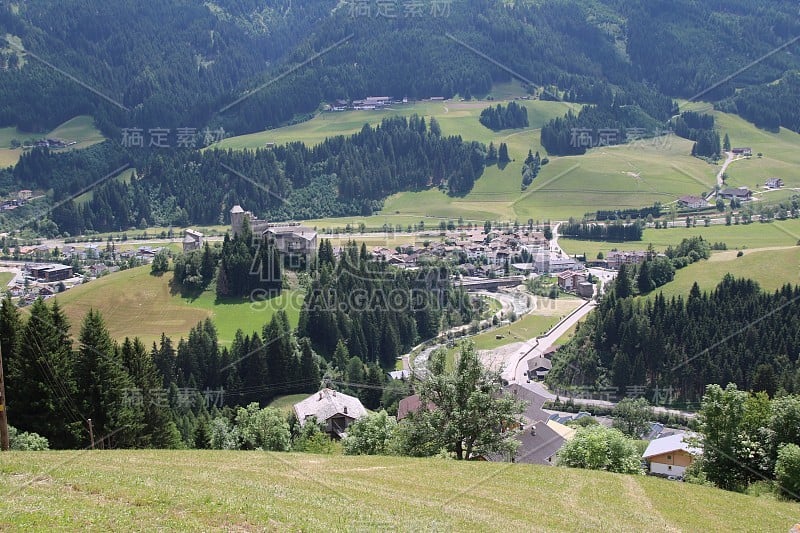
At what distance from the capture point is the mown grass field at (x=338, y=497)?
19656 millimetres

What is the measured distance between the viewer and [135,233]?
574ft

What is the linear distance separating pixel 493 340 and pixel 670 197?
288 ft

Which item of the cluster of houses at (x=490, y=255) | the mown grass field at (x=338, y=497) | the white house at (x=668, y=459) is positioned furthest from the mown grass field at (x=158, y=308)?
the mown grass field at (x=338, y=497)

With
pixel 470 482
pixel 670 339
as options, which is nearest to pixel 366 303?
pixel 670 339

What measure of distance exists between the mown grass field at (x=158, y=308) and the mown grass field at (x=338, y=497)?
5545 centimetres

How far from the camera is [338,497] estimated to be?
23.4 metres

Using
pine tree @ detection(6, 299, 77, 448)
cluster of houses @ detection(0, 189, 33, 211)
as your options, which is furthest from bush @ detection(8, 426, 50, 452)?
cluster of houses @ detection(0, 189, 33, 211)

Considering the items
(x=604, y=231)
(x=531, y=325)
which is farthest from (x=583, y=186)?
(x=531, y=325)

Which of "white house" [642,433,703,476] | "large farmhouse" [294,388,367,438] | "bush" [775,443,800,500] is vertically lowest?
"white house" [642,433,703,476]

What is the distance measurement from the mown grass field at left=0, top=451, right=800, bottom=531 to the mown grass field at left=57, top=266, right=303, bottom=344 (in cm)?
5545

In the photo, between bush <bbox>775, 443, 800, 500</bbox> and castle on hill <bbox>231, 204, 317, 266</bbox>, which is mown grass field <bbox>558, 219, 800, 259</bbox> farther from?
bush <bbox>775, 443, 800, 500</bbox>

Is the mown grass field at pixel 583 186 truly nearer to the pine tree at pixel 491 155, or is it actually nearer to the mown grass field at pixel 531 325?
the pine tree at pixel 491 155

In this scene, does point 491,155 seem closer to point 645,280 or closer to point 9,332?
point 645,280

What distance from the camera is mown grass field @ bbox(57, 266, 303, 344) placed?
8406 centimetres
